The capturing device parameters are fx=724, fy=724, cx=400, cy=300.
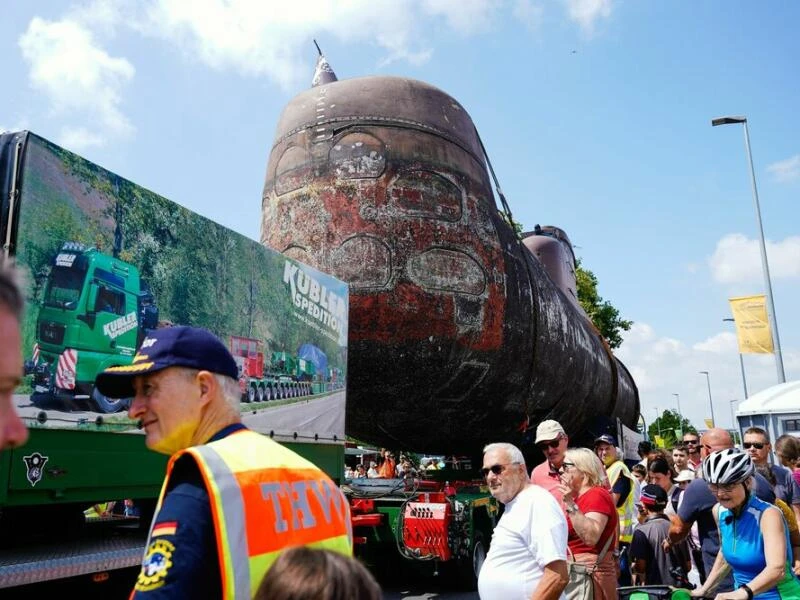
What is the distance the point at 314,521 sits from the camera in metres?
1.68

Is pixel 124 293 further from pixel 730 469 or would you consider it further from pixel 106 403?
pixel 730 469

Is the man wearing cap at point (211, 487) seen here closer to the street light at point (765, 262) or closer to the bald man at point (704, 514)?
the bald man at point (704, 514)

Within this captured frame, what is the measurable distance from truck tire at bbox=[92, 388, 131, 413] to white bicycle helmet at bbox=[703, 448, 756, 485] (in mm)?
3216

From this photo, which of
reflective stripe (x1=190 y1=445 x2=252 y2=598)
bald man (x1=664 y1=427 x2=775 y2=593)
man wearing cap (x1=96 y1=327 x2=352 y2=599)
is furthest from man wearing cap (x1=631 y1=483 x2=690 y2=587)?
reflective stripe (x1=190 y1=445 x2=252 y2=598)

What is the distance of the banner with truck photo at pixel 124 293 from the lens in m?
3.76

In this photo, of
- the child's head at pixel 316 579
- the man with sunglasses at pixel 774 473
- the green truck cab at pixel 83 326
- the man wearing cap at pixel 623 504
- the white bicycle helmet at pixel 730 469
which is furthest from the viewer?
the man wearing cap at pixel 623 504

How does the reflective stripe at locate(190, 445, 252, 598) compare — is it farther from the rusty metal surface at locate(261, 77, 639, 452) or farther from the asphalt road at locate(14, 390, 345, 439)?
the rusty metal surface at locate(261, 77, 639, 452)

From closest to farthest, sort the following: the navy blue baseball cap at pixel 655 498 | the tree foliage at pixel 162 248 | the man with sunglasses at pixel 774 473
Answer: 1. the tree foliage at pixel 162 248
2. the man with sunglasses at pixel 774 473
3. the navy blue baseball cap at pixel 655 498

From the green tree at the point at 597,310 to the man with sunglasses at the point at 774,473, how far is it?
29607mm

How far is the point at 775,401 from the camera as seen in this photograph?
13.5m

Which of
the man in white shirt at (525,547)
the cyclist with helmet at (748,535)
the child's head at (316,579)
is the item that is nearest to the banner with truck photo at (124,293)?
the man in white shirt at (525,547)

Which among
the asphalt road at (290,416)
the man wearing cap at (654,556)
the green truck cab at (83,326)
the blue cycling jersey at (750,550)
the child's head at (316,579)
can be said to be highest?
the green truck cab at (83,326)

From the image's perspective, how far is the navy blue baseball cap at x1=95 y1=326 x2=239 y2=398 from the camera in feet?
5.83

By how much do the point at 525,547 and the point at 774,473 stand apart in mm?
3089
